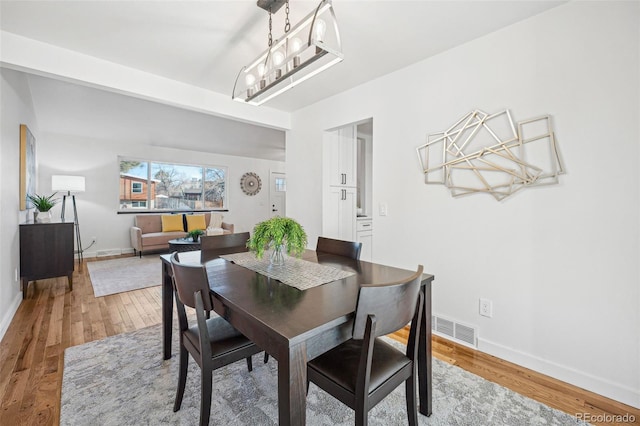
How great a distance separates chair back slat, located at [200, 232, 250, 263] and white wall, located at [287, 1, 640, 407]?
57.1 inches

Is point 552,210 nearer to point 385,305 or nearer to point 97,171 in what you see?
point 385,305

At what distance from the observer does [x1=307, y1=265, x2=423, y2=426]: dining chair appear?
3.24ft

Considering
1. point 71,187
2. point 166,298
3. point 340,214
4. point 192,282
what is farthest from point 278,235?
point 71,187

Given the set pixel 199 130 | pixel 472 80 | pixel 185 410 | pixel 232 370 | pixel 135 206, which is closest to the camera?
pixel 185 410

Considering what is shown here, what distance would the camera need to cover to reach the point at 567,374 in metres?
1.75

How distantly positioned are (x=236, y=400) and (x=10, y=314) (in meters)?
2.52

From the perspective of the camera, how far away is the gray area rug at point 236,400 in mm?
1429

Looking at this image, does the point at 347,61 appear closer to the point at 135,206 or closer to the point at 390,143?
the point at 390,143

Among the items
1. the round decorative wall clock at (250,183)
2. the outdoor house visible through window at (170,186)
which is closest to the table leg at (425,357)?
the outdoor house visible through window at (170,186)

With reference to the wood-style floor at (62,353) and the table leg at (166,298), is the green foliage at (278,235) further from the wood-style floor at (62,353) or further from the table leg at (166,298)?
the wood-style floor at (62,353)

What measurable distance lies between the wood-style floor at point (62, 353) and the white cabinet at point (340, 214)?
1.55 m

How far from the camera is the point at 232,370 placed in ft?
6.06

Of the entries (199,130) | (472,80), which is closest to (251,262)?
(472,80)

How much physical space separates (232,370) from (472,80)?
266 cm
